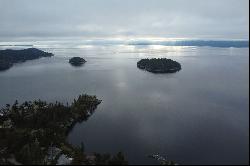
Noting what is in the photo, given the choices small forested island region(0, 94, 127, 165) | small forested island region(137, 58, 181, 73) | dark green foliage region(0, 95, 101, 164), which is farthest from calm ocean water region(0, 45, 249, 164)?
small forested island region(137, 58, 181, 73)

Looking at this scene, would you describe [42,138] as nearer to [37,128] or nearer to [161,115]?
[37,128]

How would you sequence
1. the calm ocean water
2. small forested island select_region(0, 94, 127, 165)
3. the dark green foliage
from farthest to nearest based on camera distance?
1. the calm ocean water
2. the dark green foliage
3. small forested island select_region(0, 94, 127, 165)

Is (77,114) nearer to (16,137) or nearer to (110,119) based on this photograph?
(110,119)

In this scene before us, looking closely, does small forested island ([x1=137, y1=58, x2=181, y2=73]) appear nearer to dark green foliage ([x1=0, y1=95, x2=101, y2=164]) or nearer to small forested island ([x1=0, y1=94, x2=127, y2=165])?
dark green foliage ([x1=0, y1=95, x2=101, y2=164])

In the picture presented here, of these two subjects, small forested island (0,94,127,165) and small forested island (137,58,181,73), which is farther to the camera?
small forested island (137,58,181,73)

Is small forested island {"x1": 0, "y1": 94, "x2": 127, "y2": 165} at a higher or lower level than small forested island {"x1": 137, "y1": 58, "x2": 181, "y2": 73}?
lower

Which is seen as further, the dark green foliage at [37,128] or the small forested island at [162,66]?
the small forested island at [162,66]

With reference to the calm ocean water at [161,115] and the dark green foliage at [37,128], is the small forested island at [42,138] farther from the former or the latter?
the calm ocean water at [161,115]

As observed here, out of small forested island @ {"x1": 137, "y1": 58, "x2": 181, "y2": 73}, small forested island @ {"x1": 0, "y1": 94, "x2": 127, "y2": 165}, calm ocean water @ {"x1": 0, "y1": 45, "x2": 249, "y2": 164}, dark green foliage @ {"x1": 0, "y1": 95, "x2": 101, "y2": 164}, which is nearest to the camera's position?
small forested island @ {"x1": 0, "y1": 94, "x2": 127, "y2": 165}

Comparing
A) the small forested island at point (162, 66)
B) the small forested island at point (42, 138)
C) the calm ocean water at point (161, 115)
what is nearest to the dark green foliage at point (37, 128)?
the small forested island at point (42, 138)
